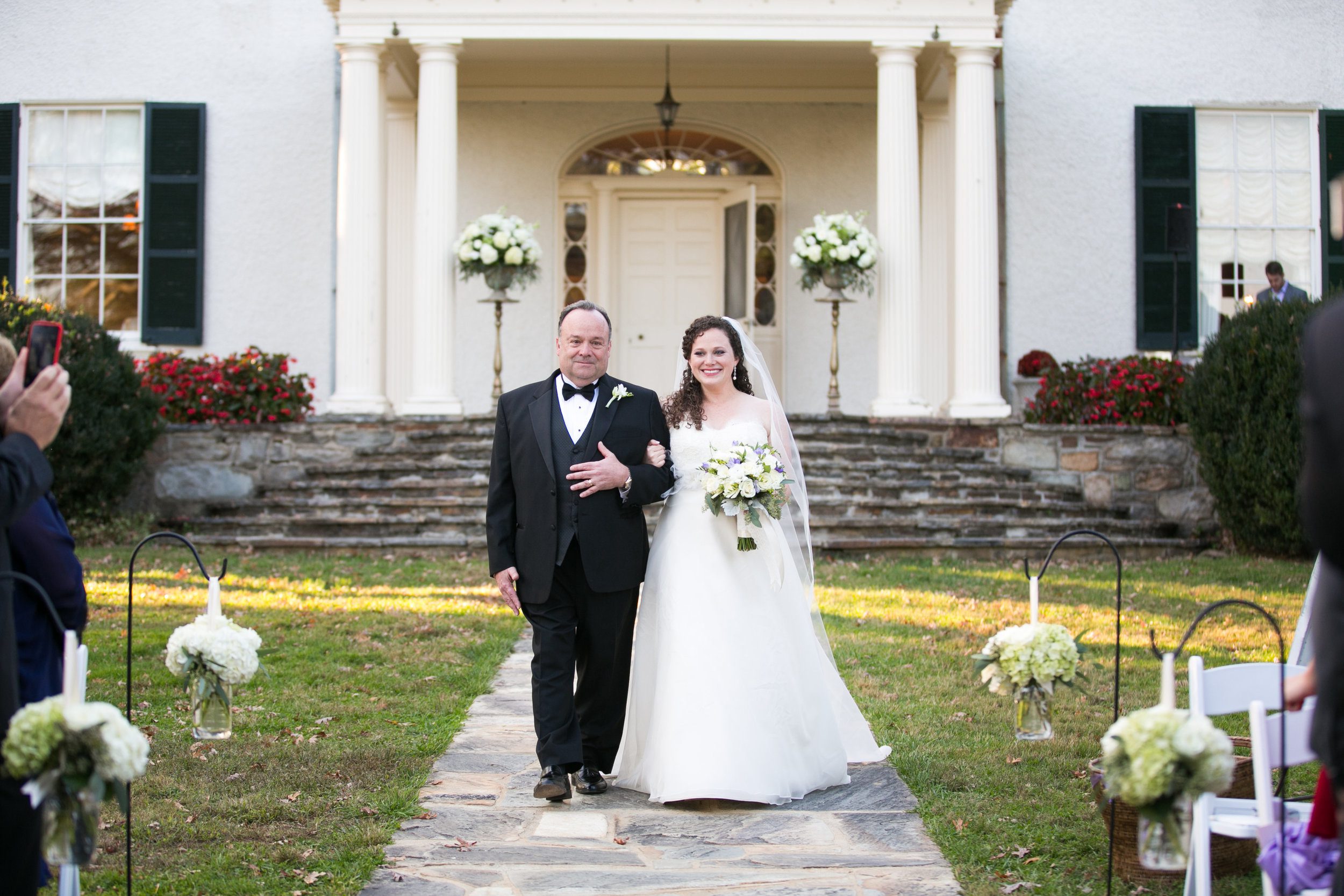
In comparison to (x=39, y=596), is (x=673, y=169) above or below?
above

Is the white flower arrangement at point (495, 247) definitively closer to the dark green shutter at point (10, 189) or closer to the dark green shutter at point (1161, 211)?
the dark green shutter at point (10, 189)

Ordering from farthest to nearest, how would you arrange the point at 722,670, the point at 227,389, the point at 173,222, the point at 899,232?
the point at 173,222 → the point at 899,232 → the point at 227,389 → the point at 722,670

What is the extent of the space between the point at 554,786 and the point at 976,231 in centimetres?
906

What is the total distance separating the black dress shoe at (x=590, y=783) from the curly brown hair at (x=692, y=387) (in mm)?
1348

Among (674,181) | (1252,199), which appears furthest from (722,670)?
(1252,199)

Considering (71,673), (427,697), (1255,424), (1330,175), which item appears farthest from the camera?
(1330,175)

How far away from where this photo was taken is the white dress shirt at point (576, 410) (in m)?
4.78

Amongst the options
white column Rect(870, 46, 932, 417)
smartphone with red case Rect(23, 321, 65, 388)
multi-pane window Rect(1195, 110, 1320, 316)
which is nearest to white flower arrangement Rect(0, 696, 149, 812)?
smartphone with red case Rect(23, 321, 65, 388)

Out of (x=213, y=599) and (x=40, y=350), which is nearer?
(x=40, y=350)

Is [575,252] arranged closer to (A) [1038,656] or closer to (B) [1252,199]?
(B) [1252,199]

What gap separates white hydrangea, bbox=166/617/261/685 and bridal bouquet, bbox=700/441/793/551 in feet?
6.09

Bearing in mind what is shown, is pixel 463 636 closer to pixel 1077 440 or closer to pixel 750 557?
pixel 750 557

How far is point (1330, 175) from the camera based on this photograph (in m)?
14.1

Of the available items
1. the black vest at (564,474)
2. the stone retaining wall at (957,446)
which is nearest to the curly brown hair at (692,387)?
the black vest at (564,474)
